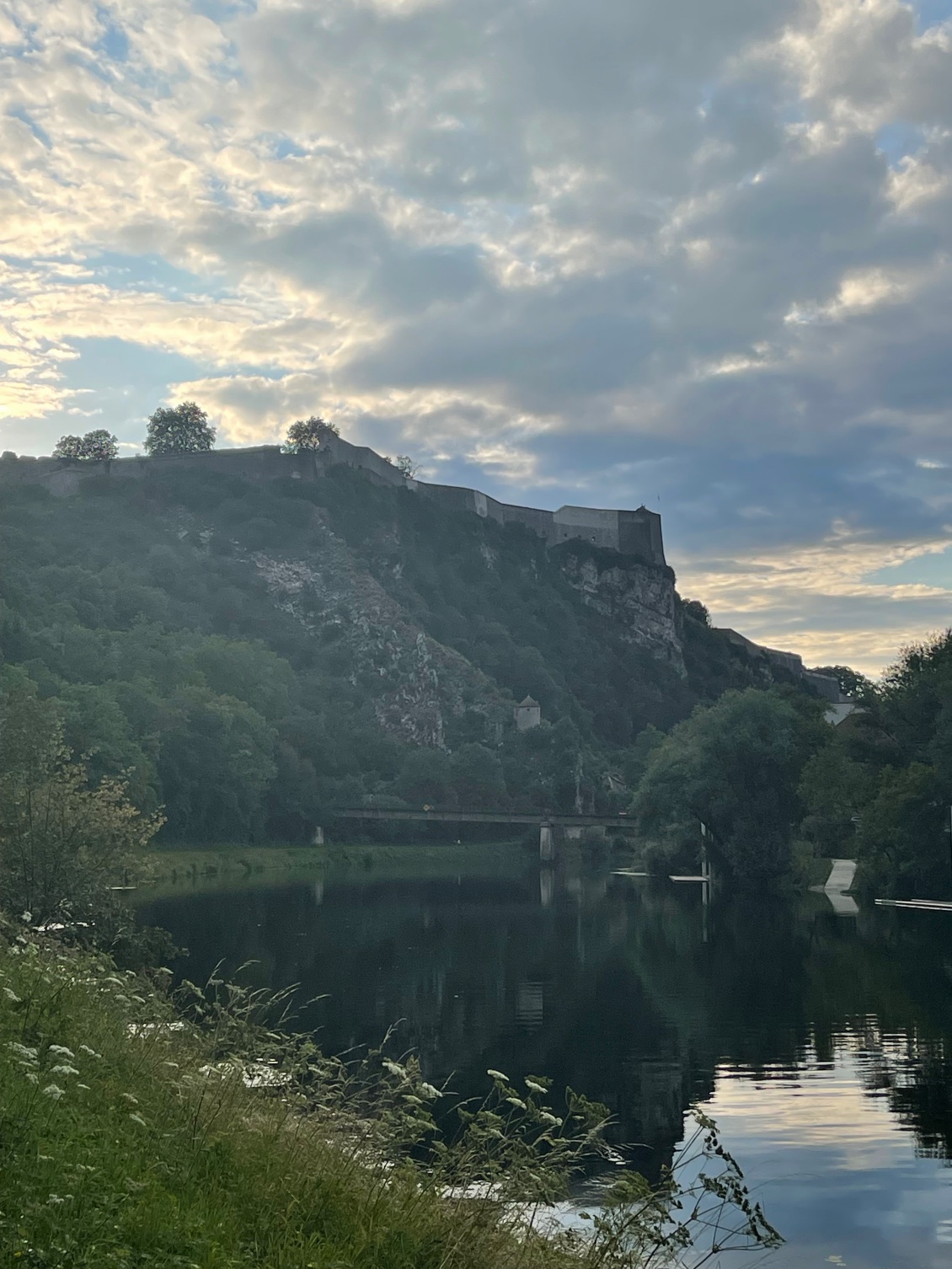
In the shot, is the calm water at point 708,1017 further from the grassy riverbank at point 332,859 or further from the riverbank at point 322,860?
the grassy riverbank at point 332,859

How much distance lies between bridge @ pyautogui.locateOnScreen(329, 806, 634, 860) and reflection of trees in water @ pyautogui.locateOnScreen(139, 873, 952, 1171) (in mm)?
48045

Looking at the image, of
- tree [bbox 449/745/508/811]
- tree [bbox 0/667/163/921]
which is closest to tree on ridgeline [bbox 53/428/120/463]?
tree [bbox 449/745/508/811]

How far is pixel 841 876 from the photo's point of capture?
69250mm

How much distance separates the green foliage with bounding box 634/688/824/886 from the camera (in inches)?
2790

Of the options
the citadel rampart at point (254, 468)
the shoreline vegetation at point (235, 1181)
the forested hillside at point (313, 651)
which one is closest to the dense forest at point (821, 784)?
the forested hillside at point (313, 651)

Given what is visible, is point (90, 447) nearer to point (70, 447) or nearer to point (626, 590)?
point (70, 447)

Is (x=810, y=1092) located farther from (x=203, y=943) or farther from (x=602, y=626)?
(x=602, y=626)

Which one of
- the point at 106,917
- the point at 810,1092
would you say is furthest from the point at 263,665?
the point at 810,1092

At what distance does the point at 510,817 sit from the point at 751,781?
45059mm

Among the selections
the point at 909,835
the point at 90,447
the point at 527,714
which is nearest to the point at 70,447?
the point at 90,447

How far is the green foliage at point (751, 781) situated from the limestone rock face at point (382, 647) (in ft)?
225

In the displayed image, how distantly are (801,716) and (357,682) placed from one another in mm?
72900

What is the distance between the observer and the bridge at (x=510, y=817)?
356 feet

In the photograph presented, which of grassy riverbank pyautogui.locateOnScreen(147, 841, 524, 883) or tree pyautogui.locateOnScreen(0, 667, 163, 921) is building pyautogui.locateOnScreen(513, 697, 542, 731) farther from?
tree pyautogui.locateOnScreen(0, 667, 163, 921)
